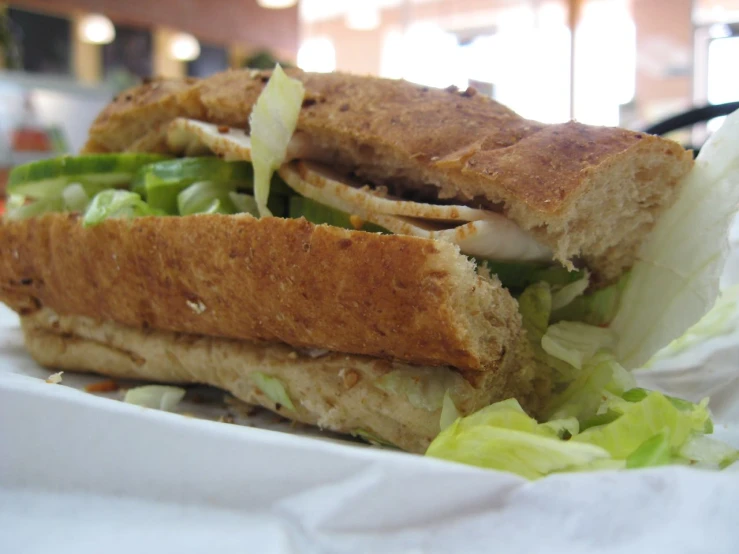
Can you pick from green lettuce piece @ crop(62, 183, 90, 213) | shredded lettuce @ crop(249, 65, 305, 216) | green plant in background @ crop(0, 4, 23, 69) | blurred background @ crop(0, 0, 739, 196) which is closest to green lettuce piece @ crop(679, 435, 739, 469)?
shredded lettuce @ crop(249, 65, 305, 216)

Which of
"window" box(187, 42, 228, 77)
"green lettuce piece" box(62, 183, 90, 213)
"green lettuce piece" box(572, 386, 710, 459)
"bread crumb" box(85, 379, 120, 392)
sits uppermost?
"window" box(187, 42, 228, 77)

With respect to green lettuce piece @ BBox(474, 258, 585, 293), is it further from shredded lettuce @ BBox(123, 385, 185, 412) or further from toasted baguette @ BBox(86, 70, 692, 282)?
shredded lettuce @ BBox(123, 385, 185, 412)

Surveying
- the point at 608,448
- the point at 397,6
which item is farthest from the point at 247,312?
the point at 397,6

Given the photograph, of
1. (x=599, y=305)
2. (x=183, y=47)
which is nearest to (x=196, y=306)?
(x=599, y=305)

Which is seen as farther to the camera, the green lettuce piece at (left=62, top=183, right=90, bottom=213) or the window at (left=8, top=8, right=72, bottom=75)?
the window at (left=8, top=8, right=72, bottom=75)

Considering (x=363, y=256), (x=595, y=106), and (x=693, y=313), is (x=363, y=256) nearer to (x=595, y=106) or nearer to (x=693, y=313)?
(x=693, y=313)

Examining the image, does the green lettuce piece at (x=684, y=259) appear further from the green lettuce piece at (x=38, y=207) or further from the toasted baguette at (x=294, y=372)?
the green lettuce piece at (x=38, y=207)
